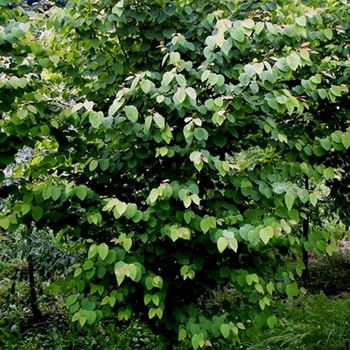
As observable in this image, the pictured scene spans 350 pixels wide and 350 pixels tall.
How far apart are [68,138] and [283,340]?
2.25 meters

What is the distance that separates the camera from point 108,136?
5.55ft

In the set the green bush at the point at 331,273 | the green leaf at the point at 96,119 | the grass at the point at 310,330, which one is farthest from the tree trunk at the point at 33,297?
the green bush at the point at 331,273

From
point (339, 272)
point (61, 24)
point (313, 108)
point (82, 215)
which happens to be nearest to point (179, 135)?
point (82, 215)

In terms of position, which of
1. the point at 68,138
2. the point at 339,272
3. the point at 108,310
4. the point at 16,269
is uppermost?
the point at 68,138

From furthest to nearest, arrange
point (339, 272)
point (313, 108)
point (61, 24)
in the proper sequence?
point (339, 272)
point (313, 108)
point (61, 24)

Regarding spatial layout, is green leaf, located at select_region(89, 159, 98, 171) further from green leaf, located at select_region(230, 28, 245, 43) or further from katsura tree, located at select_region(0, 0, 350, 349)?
green leaf, located at select_region(230, 28, 245, 43)

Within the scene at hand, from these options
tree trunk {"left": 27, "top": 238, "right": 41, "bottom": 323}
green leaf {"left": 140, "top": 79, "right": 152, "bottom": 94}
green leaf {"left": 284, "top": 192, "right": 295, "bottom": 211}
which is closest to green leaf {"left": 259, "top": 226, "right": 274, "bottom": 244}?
green leaf {"left": 284, "top": 192, "right": 295, "bottom": 211}

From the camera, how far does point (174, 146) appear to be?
5.67 ft

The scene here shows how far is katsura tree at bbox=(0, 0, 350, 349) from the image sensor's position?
1.59 meters

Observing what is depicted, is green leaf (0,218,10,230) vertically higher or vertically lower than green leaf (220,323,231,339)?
higher

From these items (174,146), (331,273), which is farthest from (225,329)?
(331,273)

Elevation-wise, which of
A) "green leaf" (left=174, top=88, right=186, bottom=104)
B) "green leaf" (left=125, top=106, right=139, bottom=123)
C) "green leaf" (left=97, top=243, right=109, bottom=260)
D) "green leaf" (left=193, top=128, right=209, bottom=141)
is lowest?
"green leaf" (left=97, top=243, right=109, bottom=260)

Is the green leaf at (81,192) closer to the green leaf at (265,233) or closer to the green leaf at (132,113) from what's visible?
the green leaf at (132,113)

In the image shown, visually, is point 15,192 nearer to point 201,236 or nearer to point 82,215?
point 82,215
